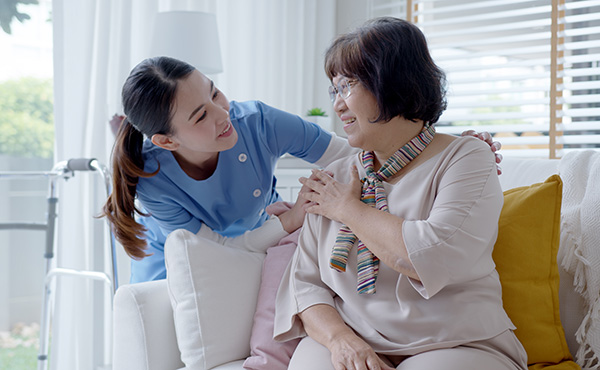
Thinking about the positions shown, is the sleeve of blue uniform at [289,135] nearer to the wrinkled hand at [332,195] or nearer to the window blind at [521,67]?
the wrinkled hand at [332,195]

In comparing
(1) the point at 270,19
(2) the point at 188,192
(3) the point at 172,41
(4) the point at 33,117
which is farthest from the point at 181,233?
(1) the point at 270,19

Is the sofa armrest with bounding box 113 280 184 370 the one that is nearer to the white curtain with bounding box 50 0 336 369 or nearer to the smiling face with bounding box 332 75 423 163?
the smiling face with bounding box 332 75 423 163

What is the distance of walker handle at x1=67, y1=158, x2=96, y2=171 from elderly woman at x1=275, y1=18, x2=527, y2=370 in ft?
3.10

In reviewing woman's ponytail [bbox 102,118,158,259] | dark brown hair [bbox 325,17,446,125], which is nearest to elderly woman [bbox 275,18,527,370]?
dark brown hair [bbox 325,17,446,125]

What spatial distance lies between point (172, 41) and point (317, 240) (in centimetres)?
140

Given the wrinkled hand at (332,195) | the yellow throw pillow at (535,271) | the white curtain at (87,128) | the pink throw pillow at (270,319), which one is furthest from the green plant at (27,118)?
the yellow throw pillow at (535,271)

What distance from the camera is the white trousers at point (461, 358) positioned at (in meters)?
1.17

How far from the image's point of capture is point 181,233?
1.57 metres

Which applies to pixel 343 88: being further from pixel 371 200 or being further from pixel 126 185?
pixel 126 185

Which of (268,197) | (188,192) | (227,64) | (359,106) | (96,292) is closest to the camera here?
(359,106)

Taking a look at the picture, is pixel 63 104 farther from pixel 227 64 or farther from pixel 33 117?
pixel 227 64

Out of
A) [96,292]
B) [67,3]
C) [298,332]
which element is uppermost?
[67,3]

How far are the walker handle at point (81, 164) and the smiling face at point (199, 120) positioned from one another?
53 centimetres

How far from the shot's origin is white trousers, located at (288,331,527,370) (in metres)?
1.17
